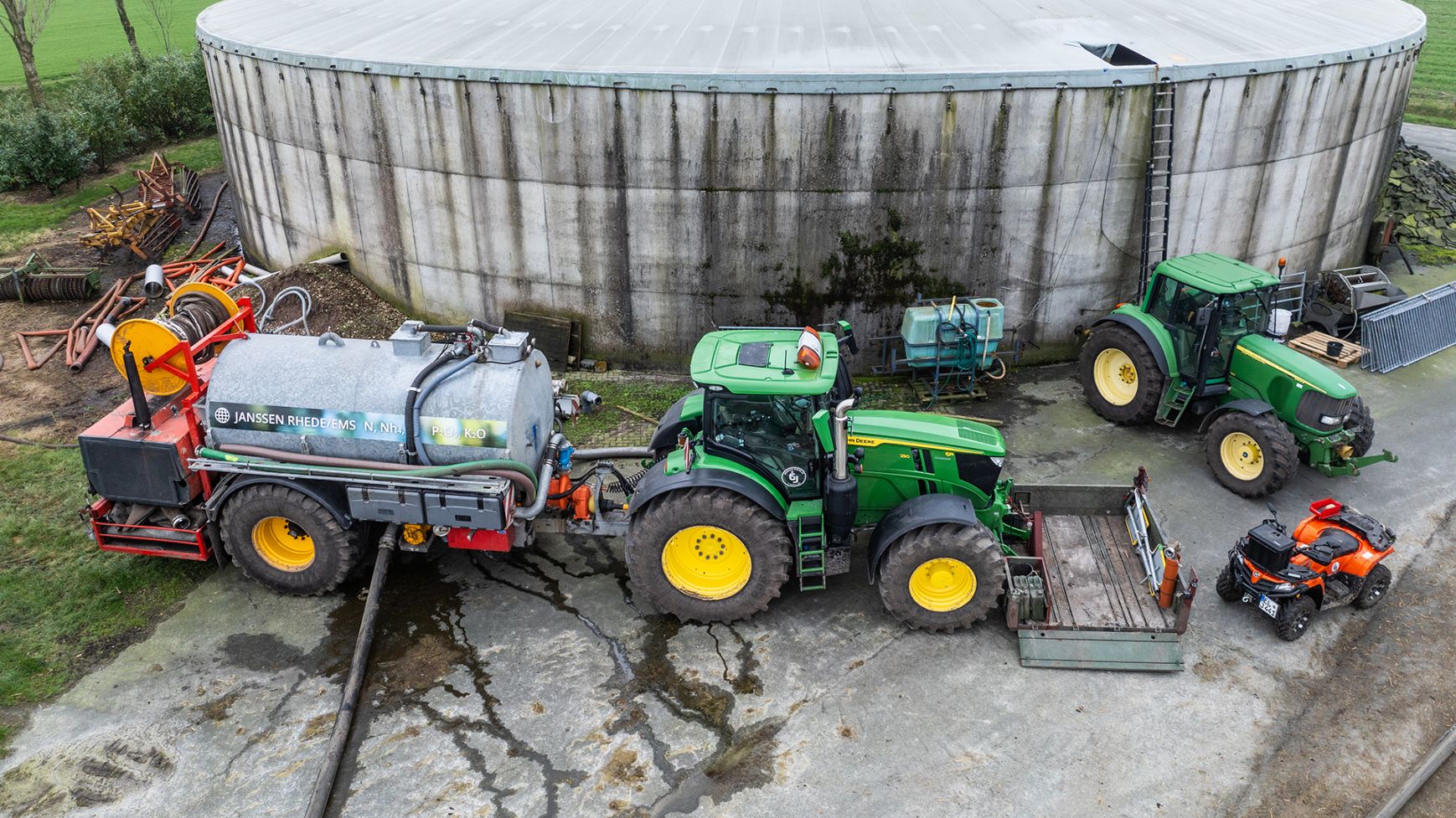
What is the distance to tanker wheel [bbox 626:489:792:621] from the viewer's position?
26.3ft

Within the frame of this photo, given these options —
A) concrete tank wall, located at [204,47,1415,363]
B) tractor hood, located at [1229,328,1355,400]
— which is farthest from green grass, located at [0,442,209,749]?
tractor hood, located at [1229,328,1355,400]

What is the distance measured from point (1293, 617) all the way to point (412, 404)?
7.89 meters

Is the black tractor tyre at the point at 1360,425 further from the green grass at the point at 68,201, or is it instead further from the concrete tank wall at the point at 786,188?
the green grass at the point at 68,201

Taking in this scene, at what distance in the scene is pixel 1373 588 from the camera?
855 centimetres

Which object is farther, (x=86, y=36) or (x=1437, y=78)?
(x=86, y=36)

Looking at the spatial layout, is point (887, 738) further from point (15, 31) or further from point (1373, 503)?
point (15, 31)

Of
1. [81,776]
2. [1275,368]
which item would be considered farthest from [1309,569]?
[81,776]

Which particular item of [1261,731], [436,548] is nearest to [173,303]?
[436,548]

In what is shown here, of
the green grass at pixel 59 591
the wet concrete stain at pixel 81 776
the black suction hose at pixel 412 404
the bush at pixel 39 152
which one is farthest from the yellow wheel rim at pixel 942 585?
the bush at pixel 39 152

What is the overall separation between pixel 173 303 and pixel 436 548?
4.96 meters

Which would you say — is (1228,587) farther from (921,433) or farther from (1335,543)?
(921,433)

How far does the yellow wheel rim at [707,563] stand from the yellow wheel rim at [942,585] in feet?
4.82

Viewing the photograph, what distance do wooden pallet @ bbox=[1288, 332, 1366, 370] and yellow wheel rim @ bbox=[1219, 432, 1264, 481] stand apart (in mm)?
4085

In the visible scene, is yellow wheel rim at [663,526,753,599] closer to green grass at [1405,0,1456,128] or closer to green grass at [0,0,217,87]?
green grass at [1405,0,1456,128]
